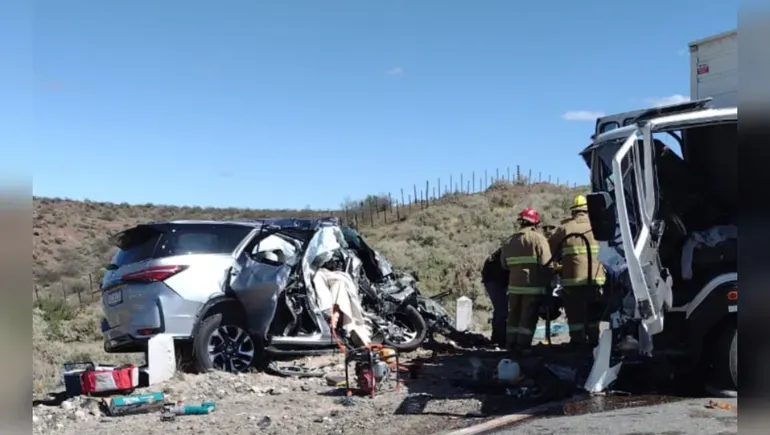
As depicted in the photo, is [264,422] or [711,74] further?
[711,74]

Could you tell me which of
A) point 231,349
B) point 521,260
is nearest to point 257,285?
point 231,349

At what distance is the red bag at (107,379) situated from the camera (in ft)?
28.0

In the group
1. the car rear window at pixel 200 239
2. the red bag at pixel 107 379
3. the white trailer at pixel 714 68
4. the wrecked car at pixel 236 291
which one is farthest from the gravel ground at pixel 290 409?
the white trailer at pixel 714 68

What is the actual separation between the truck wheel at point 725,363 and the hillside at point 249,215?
7.91m

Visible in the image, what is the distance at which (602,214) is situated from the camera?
7930mm

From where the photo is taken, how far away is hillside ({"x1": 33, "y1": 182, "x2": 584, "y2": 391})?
58.7ft

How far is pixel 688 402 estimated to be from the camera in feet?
23.7

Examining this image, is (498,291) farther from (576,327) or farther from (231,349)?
(231,349)

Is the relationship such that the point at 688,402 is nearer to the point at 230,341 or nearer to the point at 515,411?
the point at 515,411

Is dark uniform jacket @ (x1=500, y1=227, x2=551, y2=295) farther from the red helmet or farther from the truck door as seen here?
the truck door

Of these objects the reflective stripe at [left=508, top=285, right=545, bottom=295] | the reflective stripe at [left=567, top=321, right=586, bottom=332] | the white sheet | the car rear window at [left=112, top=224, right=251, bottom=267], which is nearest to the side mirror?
the reflective stripe at [left=567, top=321, right=586, bottom=332]

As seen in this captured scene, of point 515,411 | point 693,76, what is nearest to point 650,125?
point 693,76

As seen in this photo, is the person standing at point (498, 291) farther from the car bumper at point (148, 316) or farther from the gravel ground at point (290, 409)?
the car bumper at point (148, 316)

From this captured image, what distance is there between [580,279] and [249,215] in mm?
50792
